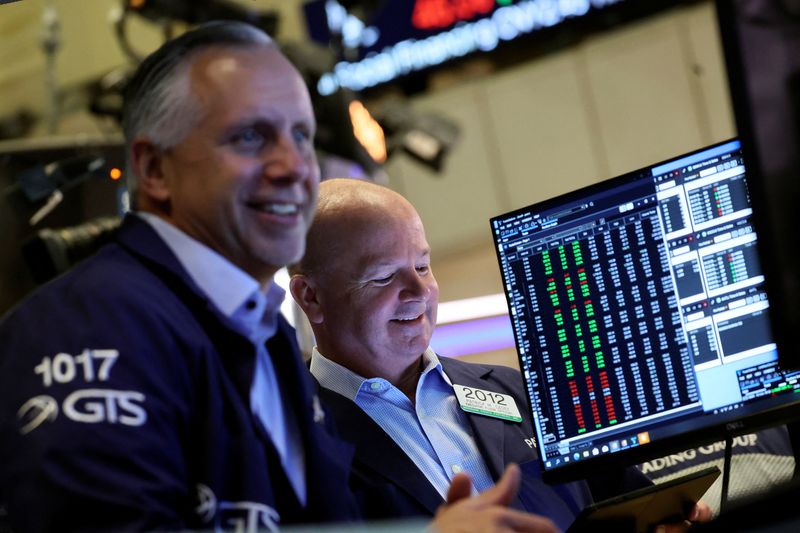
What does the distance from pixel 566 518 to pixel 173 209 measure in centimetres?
87

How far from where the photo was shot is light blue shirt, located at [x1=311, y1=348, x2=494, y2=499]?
1.77m

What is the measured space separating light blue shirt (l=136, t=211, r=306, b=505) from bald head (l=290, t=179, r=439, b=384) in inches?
27.7

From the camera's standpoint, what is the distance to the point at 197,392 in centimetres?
114

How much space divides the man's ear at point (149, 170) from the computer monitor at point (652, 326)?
0.61 meters

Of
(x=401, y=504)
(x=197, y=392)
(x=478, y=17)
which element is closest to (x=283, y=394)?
(x=197, y=392)

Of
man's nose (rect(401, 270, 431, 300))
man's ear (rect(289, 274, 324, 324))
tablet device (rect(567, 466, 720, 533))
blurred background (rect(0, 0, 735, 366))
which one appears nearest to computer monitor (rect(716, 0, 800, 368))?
tablet device (rect(567, 466, 720, 533))

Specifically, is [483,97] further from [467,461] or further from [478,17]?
[467,461]

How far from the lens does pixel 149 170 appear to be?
1276 mm

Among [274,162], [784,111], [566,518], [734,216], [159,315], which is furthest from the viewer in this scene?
[566,518]

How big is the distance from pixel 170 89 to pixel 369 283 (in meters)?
0.81

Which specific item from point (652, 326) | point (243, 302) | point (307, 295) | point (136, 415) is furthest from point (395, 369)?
point (136, 415)

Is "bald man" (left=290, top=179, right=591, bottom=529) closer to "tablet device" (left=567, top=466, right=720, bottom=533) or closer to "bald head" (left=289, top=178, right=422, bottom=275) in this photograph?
"bald head" (left=289, top=178, right=422, bottom=275)

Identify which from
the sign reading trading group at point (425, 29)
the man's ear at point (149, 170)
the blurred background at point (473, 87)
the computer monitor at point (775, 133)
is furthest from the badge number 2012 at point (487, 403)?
the sign reading trading group at point (425, 29)

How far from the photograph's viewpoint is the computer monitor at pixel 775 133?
97 cm
